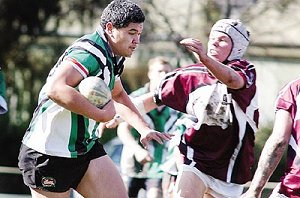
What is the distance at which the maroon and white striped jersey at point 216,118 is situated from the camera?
25.9 ft

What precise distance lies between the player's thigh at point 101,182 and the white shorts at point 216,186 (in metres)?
0.89

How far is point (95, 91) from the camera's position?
6684 mm

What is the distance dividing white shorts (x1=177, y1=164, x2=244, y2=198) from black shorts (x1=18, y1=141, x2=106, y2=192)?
1035 millimetres

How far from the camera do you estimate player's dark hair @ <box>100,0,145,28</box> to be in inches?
280

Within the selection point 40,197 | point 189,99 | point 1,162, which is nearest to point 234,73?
point 189,99

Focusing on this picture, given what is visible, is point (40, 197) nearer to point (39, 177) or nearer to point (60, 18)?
point (39, 177)

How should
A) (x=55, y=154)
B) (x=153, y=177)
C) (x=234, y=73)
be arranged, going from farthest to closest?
(x=153, y=177) → (x=234, y=73) → (x=55, y=154)

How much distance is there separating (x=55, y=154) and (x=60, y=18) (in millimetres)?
12334

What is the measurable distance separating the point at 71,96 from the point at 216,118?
154 centimetres

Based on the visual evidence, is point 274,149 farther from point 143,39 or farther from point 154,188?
point 143,39

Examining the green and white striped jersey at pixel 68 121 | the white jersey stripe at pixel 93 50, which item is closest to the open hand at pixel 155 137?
the green and white striped jersey at pixel 68 121

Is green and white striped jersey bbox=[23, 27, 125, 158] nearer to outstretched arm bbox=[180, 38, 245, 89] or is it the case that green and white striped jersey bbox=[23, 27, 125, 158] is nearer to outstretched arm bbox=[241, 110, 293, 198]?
outstretched arm bbox=[180, 38, 245, 89]

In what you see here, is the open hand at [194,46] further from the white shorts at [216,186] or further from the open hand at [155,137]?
the white shorts at [216,186]

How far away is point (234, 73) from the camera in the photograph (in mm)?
7625
